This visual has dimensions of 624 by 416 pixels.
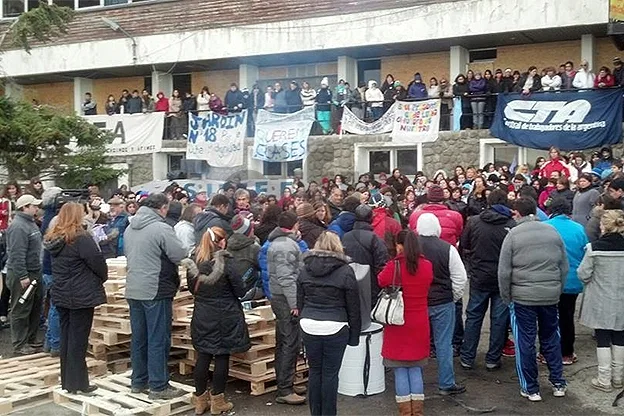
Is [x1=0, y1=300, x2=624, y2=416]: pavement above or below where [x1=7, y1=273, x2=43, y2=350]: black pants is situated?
below

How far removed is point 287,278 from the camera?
661 centimetres

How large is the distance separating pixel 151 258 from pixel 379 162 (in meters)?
13.7

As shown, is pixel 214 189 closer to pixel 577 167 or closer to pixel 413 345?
pixel 577 167

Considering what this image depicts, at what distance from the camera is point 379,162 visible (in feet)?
65.3

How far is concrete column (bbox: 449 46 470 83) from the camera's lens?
20578 mm

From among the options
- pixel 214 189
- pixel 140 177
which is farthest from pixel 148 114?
pixel 214 189

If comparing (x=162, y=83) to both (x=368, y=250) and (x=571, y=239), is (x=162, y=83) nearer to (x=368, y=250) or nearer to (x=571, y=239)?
(x=368, y=250)

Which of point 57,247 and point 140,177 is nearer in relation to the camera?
point 57,247

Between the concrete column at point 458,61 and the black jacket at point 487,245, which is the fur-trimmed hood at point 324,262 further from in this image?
the concrete column at point 458,61

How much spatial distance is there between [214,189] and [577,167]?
9537 mm

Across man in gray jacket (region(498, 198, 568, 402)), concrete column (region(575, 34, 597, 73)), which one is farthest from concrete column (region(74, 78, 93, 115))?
man in gray jacket (region(498, 198, 568, 402))

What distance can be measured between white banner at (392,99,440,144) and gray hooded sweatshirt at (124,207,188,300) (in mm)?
11658

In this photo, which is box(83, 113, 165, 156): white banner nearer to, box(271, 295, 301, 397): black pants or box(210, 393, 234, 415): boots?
box(271, 295, 301, 397): black pants

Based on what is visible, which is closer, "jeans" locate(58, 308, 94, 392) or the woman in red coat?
the woman in red coat
